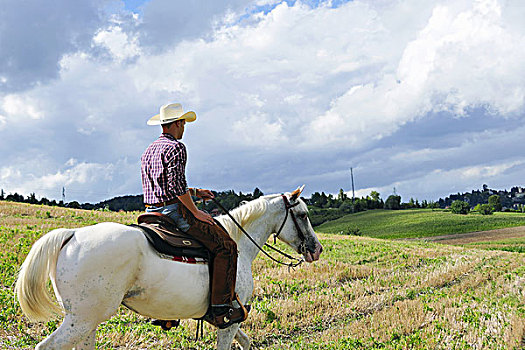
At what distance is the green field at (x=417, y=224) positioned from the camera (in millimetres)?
60219

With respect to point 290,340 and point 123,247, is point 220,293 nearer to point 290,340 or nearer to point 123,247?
point 123,247

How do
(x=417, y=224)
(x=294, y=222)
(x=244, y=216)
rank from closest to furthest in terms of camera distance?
(x=244, y=216) < (x=294, y=222) < (x=417, y=224)

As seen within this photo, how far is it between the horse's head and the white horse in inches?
77.4

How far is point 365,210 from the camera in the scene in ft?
298

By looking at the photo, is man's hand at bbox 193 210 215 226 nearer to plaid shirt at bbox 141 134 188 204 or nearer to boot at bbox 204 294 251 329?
plaid shirt at bbox 141 134 188 204

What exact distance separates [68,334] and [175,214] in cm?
169

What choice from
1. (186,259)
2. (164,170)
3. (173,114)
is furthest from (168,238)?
(173,114)

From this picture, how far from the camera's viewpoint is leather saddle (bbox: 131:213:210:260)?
194 inches

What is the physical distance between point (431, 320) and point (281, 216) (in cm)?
429

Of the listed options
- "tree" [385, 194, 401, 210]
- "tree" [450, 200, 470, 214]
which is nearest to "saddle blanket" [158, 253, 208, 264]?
"tree" [450, 200, 470, 214]

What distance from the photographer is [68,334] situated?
14.3 feet

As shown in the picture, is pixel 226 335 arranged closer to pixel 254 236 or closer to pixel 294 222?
pixel 254 236

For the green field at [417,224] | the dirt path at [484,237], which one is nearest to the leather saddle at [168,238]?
the dirt path at [484,237]

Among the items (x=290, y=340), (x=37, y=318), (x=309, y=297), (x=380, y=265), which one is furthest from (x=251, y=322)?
(x=380, y=265)
